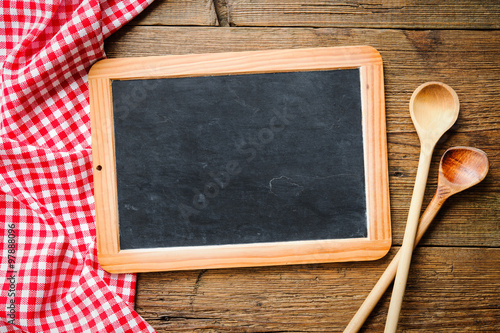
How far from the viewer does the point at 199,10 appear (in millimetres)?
1040

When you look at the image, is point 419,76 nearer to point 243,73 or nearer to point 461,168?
point 461,168

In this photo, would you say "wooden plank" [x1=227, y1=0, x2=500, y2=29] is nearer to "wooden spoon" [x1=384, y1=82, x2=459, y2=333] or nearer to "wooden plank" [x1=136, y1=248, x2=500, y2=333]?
"wooden spoon" [x1=384, y1=82, x2=459, y2=333]

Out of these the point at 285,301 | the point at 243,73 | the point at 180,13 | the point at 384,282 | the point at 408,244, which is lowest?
the point at 285,301

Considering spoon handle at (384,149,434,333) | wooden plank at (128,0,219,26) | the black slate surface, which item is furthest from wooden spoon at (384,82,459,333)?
wooden plank at (128,0,219,26)

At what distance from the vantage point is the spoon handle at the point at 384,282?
3.25 ft

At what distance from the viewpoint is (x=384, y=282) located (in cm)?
99

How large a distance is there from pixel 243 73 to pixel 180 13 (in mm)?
269

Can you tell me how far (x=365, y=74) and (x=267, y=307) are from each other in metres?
0.75

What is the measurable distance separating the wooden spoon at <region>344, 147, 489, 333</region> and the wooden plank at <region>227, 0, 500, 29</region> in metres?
0.40

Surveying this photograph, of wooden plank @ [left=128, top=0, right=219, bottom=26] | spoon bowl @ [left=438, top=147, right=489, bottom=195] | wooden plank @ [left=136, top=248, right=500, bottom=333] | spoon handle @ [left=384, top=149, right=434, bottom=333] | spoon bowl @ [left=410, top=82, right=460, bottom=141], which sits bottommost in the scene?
wooden plank @ [left=136, top=248, right=500, bottom=333]

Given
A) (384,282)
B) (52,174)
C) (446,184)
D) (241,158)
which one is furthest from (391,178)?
Result: (52,174)

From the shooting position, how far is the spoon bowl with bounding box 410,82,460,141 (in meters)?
1.00

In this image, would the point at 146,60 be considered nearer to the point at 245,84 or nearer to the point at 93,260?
the point at 245,84

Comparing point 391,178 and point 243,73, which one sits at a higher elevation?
point 243,73
